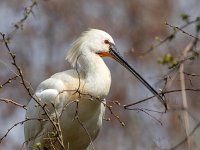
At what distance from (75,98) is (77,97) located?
49 mm

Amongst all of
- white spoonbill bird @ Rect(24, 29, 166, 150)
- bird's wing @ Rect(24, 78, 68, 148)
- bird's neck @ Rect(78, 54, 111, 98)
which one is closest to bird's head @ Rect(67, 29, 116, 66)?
white spoonbill bird @ Rect(24, 29, 166, 150)

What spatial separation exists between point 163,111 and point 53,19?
10.9 metres

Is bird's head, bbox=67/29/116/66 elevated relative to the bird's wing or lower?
elevated

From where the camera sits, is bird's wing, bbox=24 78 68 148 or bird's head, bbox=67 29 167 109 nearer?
bird's wing, bbox=24 78 68 148

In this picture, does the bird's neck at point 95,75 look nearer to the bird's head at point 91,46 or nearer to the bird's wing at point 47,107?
the bird's head at point 91,46

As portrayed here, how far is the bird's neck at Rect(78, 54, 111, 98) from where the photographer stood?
7.75 meters

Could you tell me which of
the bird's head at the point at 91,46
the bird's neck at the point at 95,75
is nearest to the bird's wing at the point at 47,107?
the bird's neck at the point at 95,75

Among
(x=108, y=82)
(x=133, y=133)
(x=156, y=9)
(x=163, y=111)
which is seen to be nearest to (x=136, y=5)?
(x=156, y=9)

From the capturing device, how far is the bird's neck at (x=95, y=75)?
25.4ft

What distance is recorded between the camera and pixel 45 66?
16.2 m

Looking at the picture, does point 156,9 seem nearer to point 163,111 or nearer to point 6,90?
point 6,90

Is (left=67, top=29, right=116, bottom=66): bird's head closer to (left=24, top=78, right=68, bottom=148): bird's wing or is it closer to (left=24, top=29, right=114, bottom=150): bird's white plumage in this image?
(left=24, top=29, right=114, bottom=150): bird's white plumage

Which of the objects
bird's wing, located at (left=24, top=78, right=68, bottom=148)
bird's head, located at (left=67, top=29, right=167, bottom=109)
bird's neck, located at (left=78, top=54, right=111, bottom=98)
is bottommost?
bird's wing, located at (left=24, top=78, right=68, bottom=148)

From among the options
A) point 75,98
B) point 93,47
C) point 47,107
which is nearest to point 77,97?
point 75,98
